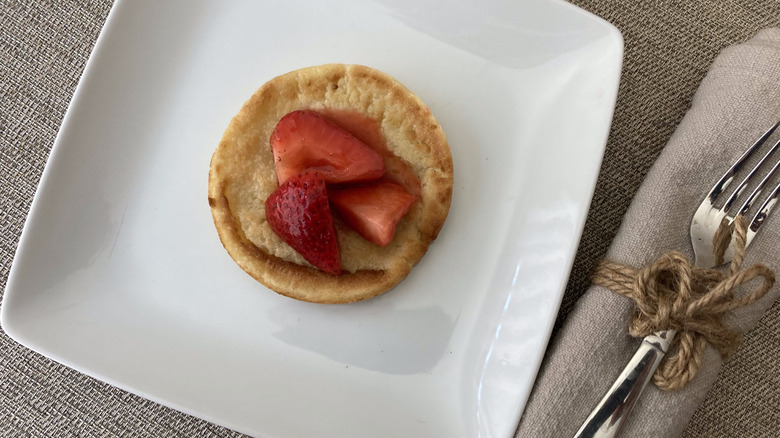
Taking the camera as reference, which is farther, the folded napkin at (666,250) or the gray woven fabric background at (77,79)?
the gray woven fabric background at (77,79)

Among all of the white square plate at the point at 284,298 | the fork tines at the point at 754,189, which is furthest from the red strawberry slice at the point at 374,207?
the fork tines at the point at 754,189

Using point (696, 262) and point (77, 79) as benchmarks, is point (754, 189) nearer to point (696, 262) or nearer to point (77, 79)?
point (696, 262)

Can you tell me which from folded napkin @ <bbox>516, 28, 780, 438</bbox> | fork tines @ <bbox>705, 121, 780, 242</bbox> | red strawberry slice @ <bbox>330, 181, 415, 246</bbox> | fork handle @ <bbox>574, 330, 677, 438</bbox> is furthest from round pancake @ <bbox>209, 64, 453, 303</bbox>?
fork tines @ <bbox>705, 121, 780, 242</bbox>

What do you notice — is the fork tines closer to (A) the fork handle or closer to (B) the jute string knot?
(B) the jute string knot

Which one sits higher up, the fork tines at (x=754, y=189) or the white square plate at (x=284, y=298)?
the fork tines at (x=754, y=189)

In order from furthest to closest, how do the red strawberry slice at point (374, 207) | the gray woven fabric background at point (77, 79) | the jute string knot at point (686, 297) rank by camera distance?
1. the gray woven fabric background at point (77, 79)
2. the red strawberry slice at point (374, 207)
3. the jute string knot at point (686, 297)

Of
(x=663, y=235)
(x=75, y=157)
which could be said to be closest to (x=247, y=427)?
(x=75, y=157)

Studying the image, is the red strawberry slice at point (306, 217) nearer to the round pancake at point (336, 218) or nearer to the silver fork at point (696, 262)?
the round pancake at point (336, 218)

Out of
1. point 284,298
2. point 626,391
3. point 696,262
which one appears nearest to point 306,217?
point 284,298
